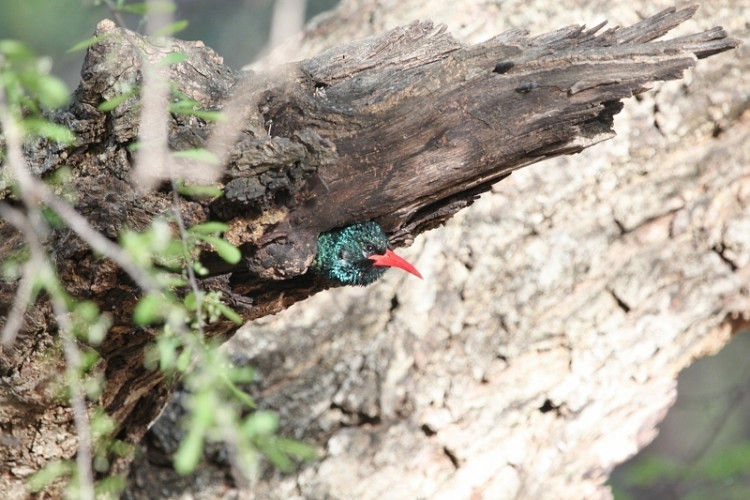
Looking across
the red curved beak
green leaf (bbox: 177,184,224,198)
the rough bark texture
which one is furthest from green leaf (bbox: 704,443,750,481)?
green leaf (bbox: 177,184,224,198)

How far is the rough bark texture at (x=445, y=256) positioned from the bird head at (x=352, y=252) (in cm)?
7

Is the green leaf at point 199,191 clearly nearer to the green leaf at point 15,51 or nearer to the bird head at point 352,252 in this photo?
the bird head at point 352,252

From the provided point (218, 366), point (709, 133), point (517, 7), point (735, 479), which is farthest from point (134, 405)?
point (735, 479)

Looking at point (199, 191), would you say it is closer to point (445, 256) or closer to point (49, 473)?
point (49, 473)

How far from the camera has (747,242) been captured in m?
4.14

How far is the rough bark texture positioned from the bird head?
0.24ft

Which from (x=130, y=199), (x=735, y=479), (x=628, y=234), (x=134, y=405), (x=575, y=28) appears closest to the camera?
(x=130, y=199)

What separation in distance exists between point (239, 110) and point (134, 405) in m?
1.46

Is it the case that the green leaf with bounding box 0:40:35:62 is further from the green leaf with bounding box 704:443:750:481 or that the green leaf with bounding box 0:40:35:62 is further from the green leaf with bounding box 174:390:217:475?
the green leaf with bounding box 704:443:750:481

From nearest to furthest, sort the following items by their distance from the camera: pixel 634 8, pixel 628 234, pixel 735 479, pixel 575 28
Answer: pixel 575 28, pixel 628 234, pixel 634 8, pixel 735 479

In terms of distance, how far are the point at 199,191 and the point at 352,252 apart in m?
0.78

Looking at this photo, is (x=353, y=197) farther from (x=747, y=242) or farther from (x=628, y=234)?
(x=747, y=242)

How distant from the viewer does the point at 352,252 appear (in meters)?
2.62

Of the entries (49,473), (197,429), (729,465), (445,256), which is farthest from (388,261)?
(729,465)
